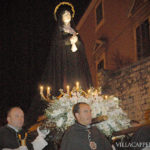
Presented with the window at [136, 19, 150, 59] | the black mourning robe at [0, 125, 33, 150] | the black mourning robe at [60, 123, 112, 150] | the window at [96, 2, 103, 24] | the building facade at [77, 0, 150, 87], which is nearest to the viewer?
the black mourning robe at [60, 123, 112, 150]

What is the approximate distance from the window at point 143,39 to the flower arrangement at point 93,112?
853 cm

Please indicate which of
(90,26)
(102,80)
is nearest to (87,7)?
(90,26)

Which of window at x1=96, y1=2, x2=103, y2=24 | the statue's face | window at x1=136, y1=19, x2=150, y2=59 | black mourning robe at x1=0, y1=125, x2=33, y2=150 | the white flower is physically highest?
window at x1=96, y1=2, x2=103, y2=24

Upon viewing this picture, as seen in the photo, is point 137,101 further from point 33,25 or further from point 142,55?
point 33,25

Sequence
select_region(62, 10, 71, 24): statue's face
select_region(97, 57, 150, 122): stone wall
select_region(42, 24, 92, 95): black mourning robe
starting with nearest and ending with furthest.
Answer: select_region(42, 24, 92, 95): black mourning robe → select_region(62, 10, 71, 24): statue's face → select_region(97, 57, 150, 122): stone wall

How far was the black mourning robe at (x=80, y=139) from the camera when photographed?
3575 mm

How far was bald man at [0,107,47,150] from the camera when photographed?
420 centimetres

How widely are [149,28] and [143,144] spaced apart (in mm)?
9965

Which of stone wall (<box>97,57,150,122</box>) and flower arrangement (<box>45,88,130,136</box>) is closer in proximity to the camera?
flower arrangement (<box>45,88,130,136</box>)

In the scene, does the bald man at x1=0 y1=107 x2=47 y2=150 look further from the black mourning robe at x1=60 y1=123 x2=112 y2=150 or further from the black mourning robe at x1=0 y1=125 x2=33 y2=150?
the black mourning robe at x1=60 y1=123 x2=112 y2=150

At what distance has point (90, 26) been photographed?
63.4 feet

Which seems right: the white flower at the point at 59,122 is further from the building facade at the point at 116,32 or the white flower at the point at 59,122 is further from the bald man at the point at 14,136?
the building facade at the point at 116,32

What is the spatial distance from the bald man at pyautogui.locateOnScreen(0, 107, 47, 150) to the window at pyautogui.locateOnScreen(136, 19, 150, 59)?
9532mm

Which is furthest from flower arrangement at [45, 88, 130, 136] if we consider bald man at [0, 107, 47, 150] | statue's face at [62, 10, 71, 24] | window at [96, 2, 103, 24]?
window at [96, 2, 103, 24]
